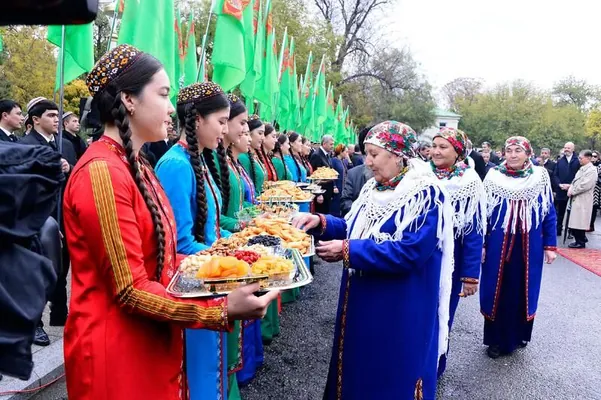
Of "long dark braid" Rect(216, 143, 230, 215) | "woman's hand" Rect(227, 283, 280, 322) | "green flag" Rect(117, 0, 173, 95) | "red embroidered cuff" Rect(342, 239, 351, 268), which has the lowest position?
"red embroidered cuff" Rect(342, 239, 351, 268)

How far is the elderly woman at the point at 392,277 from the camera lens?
8.28ft

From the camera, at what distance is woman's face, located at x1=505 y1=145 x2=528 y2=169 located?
470 centimetres

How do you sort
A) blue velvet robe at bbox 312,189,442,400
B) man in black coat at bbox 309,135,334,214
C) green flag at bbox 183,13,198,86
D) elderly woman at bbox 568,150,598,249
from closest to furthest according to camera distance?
blue velvet robe at bbox 312,189,442,400 → green flag at bbox 183,13,198,86 → man in black coat at bbox 309,135,334,214 → elderly woman at bbox 568,150,598,249

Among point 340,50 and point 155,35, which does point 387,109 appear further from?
point 155,35

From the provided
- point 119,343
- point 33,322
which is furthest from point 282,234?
point 33,322

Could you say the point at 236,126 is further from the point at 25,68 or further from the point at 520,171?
the point at 25,68

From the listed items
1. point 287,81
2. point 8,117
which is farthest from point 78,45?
point 287,81

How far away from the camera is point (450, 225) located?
8.68ft

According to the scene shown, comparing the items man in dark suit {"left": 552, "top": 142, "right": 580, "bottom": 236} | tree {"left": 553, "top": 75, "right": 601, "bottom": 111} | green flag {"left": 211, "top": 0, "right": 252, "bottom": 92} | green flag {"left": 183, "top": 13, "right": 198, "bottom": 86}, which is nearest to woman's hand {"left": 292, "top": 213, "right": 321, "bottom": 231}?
green flag {"left": 211, "top": 0, "right": 252, "bottom": 92}

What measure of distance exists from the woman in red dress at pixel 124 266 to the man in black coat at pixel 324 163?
24.8ft

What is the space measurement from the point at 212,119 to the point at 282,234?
32.0 inches

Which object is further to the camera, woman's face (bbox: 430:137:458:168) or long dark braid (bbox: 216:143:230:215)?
woman's face (bbox: 430:137:458:168)

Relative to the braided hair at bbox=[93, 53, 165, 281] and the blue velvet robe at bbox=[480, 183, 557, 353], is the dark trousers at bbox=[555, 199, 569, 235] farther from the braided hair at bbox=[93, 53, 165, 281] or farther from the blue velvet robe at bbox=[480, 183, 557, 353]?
the braided hair at bbox=[93, 53, 165, 281]

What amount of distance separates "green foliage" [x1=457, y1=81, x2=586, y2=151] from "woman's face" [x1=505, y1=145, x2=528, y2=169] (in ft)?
164
